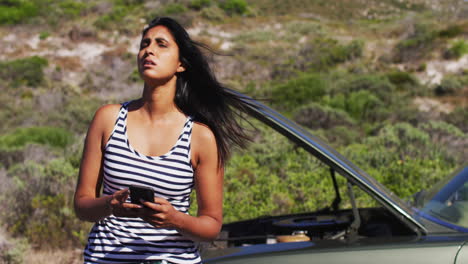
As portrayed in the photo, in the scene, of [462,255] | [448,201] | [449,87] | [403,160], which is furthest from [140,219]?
[449,87]

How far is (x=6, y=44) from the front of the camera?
28.0m

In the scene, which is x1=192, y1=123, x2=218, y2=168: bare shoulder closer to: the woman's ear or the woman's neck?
the woman's neck

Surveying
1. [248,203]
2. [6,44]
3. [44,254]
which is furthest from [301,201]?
[6,44]

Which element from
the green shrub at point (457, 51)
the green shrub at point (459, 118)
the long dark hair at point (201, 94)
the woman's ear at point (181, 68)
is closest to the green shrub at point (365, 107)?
the green shrub at point (459, 118)

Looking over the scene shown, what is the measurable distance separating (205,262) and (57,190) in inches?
187

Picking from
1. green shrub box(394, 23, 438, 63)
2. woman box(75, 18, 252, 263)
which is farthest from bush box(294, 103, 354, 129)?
green shrub box(394, 23, 438, 63)

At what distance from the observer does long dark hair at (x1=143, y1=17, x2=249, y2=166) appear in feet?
6.40

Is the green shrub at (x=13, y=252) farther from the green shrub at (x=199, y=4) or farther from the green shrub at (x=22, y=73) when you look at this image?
the green shrub at (x=199, y=4)

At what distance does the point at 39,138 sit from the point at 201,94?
30.9 ft

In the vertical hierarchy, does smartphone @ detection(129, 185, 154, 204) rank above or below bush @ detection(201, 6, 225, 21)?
below

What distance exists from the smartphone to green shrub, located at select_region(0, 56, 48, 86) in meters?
18.7

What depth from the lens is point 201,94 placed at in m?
2.11

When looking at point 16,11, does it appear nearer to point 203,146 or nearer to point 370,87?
point 370,87

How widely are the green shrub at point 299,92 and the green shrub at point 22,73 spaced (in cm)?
947
